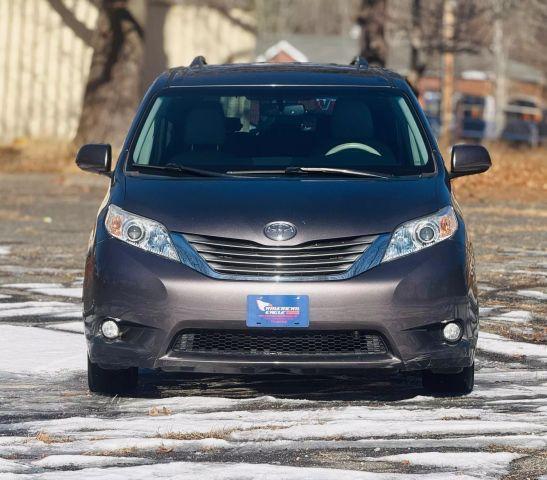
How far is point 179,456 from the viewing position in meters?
6.64

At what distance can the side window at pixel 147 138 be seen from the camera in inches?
343

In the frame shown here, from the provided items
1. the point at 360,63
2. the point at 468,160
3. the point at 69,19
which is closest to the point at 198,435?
the point at 468,160

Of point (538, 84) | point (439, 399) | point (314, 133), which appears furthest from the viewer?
point (538, 84)

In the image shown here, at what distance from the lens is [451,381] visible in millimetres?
8086

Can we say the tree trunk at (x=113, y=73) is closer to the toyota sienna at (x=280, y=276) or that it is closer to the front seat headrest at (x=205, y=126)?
the front seat headrest at (x=205, y=126)

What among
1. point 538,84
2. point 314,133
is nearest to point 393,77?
point 314,133

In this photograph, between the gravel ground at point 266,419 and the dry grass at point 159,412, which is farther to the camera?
the dry grass at point 159,412

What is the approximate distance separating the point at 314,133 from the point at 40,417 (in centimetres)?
230

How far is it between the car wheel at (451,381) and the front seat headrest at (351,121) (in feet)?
4.64

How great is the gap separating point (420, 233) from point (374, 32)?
2584cm

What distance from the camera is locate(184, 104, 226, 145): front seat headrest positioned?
346 inches

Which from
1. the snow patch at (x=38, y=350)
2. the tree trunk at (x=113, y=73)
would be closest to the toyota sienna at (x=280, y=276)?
the snow patch at (x=38, y=350)

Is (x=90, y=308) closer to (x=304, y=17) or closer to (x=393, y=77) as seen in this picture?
(x=393, y=77)

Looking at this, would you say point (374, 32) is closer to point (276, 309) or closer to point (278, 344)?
point (278, 344)
